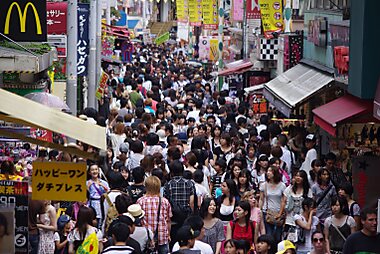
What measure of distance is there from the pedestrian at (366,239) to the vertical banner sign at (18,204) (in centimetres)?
304

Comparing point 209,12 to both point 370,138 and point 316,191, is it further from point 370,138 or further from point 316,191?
point 316,191

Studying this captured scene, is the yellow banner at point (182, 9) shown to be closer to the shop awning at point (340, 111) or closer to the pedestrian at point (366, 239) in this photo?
the shop awning at point (340, 111)

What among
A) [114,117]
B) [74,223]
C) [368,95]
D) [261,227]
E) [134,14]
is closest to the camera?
[74,223]

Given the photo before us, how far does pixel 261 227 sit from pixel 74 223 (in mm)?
2434

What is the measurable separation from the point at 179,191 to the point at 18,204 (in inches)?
148

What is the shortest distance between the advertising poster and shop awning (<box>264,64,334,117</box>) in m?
19.0

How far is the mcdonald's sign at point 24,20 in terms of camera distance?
14.6 m

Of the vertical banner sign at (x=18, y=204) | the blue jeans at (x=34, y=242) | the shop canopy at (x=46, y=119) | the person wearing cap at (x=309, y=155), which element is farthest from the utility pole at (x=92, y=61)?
the shop canopy at (x=46, y=119)

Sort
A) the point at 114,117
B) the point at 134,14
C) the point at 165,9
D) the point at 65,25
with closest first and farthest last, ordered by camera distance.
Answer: the point at 65,25 → the point at 114,117 → the point at 134,14 → the point at 165,9

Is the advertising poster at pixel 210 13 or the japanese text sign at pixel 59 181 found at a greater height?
the japanese text sign at pixel 59 181

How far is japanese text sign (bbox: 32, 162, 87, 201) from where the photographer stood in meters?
8.84

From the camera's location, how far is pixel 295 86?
23.2m

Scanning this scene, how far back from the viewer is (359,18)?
48.5 feet

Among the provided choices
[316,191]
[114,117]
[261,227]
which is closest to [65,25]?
[114,117]
